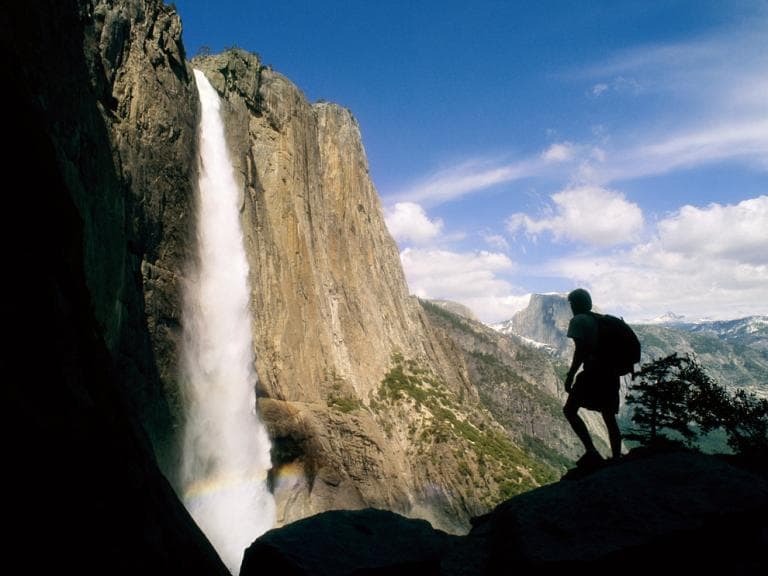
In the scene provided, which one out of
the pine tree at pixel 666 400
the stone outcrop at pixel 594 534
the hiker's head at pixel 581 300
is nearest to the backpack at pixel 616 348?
the hiker's head at pixel 581 300

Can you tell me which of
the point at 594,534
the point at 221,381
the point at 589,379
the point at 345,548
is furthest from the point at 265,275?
the point at 594,534

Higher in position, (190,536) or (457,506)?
(190,536)

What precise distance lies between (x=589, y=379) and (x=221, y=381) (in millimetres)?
24256

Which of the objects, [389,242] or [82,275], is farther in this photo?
[389,242]

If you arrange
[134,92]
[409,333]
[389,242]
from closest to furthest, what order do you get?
1. [134,92]
2. [409,333]
3. [389,242]

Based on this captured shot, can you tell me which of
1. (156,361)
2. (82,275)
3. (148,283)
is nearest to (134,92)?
(148,283)

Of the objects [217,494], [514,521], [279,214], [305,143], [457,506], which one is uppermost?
[305,143]

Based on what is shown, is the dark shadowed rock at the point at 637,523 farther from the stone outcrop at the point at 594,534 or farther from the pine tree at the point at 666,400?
the pine tree at the point at 666,400

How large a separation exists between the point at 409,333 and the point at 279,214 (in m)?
21.2

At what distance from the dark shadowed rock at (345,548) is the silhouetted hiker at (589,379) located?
8.23 ft

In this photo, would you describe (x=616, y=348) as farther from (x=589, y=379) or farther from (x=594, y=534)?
(x=594, y=534)

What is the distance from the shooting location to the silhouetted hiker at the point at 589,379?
658 cm

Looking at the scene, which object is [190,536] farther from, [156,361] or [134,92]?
[134,92]

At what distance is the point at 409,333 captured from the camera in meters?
52.8
